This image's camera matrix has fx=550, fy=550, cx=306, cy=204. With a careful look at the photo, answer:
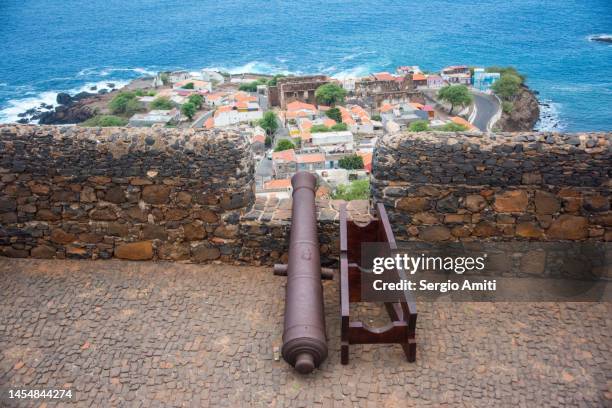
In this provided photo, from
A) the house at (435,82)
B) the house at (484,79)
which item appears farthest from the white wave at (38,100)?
the house at (484,79)

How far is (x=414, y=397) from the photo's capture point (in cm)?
415

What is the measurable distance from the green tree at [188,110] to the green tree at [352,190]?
30.7 metres

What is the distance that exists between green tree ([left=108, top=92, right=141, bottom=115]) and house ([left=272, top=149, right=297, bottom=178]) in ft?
85.6

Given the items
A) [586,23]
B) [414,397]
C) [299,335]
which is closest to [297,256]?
[299,335]

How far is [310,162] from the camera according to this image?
47.2m

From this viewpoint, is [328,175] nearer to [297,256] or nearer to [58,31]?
[297,256]

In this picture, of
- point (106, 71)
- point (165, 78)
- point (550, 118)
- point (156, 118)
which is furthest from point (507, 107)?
point (106, 71)

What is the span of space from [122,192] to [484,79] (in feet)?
248

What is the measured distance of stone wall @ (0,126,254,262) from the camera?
5.50 m

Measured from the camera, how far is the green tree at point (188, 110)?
64.9 m

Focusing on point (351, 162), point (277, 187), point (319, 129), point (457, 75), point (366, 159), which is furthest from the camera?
point (457, 75)

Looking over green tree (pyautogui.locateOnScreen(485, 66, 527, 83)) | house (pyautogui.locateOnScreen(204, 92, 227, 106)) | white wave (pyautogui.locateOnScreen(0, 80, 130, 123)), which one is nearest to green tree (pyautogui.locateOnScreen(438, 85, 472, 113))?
green tree (pyautogui.locateOnScreen(485, 66, 527, 83))

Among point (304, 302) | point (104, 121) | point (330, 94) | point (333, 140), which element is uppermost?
point (304, 302)

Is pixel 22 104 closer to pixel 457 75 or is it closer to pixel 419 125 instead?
pixel 419 125
